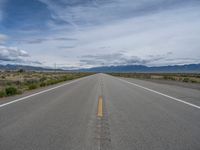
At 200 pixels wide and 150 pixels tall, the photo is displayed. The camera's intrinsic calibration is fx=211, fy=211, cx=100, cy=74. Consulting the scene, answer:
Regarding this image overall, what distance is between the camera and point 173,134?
502 centimetres

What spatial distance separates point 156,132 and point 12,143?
10.9 ft

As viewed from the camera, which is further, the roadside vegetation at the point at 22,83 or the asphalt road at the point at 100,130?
the roadside vegetation at the point at 22,83

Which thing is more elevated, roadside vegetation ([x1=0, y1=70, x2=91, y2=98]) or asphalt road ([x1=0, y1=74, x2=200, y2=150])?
asphalt road ([x1=0, y1=74, x2=200, y2=150])

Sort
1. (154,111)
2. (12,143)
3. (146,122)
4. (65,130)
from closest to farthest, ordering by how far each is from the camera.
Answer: (12,143) < (65,130) < (146,122) < (154,111)

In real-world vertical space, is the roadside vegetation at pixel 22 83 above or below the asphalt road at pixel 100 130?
below

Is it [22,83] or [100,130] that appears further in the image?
[22,83]

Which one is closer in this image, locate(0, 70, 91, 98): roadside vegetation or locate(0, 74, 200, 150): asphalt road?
locate(0, 74, 200, 150): asphalt road

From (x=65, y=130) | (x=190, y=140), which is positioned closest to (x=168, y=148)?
(x=190, y=140)

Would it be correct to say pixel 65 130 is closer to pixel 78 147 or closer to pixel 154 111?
pixel 78 147

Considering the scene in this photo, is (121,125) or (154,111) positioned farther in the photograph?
(154,111)

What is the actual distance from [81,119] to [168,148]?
10.2 feet

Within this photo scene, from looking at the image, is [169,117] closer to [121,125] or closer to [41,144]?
[121,125]

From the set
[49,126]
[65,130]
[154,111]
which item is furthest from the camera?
[154,111]

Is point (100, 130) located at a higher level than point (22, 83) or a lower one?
higher
